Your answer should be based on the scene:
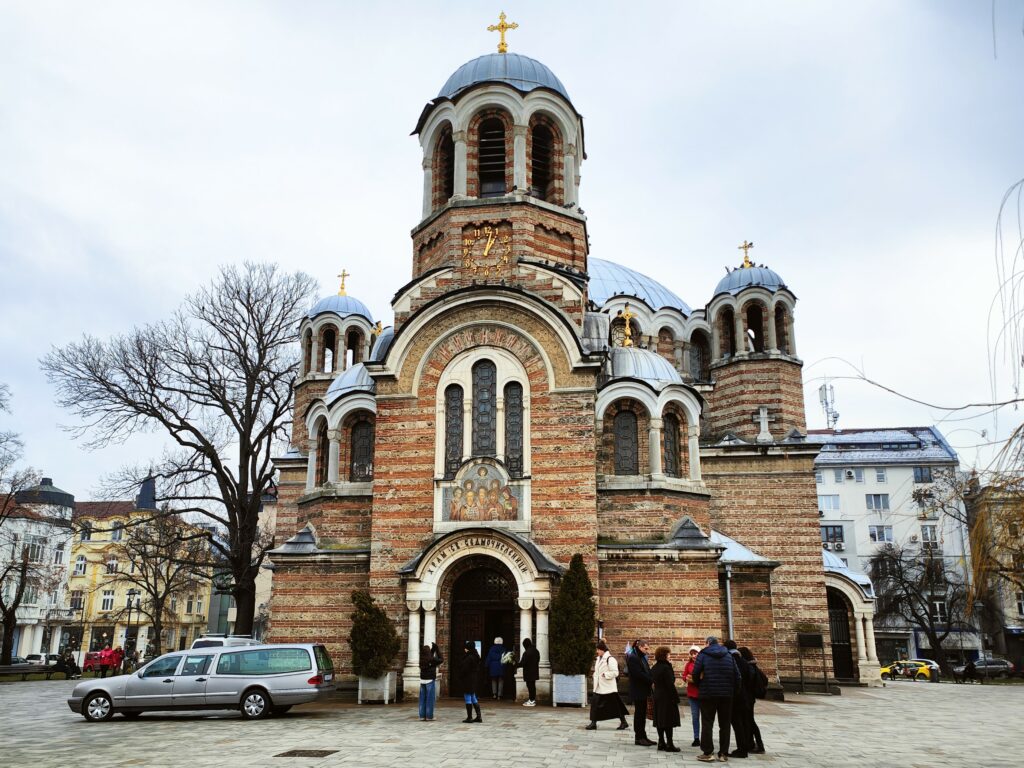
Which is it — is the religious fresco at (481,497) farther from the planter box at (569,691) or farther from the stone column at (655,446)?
the stone column at (655,446)

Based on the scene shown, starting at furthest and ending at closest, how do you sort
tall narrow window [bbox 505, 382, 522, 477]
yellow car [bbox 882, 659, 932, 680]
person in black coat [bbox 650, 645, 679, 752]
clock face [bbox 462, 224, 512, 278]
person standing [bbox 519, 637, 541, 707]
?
yellow car [bbox 882, 659, 932, 680] < clock face [bbox 462, 224, 512, 278] < tall narrow window [bbox 505, 382, 522, 477] < person standing [bbox 519, 637, 541, 707] < person in black coat [bbox 650, 645, 679, 752]

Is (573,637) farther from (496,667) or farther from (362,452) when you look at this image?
(362,452)

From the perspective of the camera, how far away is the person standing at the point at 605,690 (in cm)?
1277

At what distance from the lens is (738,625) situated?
66.5 ft

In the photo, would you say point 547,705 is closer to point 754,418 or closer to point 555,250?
point 555,250

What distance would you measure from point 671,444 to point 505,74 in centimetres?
1052

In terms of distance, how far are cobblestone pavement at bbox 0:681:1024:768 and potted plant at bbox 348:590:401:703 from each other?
22.9 inches

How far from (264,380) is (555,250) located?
11195 mm

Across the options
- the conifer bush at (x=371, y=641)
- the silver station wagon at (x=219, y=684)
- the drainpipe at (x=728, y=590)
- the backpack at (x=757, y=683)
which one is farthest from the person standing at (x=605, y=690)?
the drainpipe at (x=728, y=590)

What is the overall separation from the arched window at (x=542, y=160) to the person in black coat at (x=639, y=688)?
13.7 metres

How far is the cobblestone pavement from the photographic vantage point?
1050 centimetres

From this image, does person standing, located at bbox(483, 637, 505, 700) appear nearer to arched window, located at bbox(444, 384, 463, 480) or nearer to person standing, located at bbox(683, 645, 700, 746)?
arched window, located at bbox(444, 384, 463, 480)

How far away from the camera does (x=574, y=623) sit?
653 inches

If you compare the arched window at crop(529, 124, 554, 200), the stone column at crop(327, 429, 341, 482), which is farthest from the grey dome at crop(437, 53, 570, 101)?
the stone column at crop(327, 429, 341, 482)
